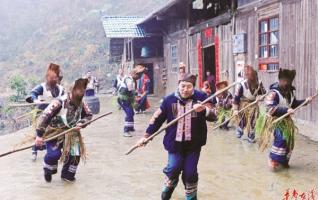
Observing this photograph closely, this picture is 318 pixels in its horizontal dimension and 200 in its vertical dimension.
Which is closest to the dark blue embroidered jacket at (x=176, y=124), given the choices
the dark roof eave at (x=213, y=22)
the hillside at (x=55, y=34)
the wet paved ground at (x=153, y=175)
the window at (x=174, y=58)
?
the wet paved ground at (x=153, y=175)

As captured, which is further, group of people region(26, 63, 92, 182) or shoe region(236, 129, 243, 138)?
shoe region(236, 129, 243, 138)

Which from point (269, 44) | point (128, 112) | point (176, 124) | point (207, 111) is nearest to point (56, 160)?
point (176, 124)

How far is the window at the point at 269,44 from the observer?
10797 millimetres

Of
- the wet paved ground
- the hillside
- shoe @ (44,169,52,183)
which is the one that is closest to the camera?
the wet paved ground

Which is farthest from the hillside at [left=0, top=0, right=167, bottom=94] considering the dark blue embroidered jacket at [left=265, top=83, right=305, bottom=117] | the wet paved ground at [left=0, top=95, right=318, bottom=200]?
the dark blue embroidered jacket at [left=265, top=83, right=305, bottom=117]

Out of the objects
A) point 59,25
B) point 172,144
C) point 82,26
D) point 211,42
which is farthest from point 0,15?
point 172,144

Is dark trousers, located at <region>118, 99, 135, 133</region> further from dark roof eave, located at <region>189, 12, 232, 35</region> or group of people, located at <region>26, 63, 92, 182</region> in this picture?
dark roof eave, located at <region>189, 12, 232, 35</region>

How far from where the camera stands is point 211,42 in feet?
49.9

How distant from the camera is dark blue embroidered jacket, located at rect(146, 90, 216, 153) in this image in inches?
199

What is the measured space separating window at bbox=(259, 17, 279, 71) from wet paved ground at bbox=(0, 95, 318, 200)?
212cm

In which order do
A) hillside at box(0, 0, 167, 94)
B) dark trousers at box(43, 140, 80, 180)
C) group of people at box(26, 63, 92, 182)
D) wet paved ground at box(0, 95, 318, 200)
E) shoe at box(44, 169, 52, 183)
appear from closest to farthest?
wet paved ground at box(0, 95, 318, 200), group of people at box(26, 63, 92, 182), dark trousers at box(43, 140, 80, 180), shoe at box(44, 169, 52, 183), hillside at box(0, 0, 167, 94)

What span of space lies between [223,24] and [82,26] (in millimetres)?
41863

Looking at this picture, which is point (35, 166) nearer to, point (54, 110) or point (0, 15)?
point (54, 110)

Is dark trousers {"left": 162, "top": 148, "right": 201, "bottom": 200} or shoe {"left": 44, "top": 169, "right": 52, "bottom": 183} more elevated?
dark trousers {"left": 162, "top": 148, "right": 201, "bottom": 200}
